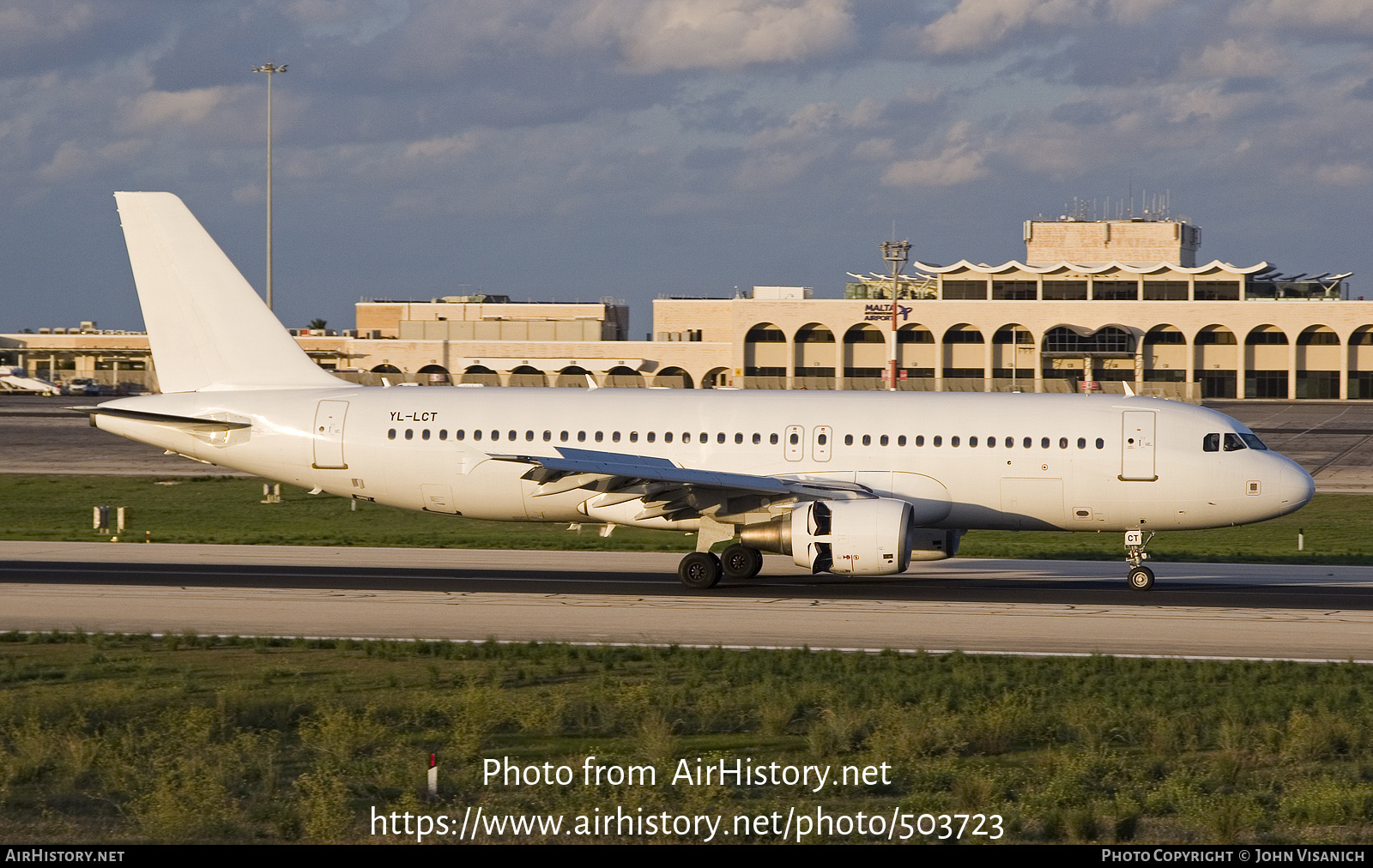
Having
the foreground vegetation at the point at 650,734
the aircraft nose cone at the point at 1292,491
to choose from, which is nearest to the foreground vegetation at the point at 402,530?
the aircraft nose cone at the point at 1292,491

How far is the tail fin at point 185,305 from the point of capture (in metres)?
30.0

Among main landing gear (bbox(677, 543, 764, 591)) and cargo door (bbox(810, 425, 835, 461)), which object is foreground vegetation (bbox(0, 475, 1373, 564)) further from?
cargo door (bbox(810, 425, 835, 461))

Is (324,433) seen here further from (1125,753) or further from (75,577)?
(1125,753)

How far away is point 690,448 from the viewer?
2847 cm

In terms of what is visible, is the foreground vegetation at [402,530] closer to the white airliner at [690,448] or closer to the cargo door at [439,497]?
the cargo door at [439,497]

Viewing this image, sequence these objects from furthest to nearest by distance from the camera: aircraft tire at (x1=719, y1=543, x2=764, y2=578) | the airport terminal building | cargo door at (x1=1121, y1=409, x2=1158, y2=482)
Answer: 1. the airport terminal building
2. aircraft tire at (x1=719, y1=543, x2=764, y2=578)
3. cargo door at (x1=1121, y1=409, x2=1158, y2=482)

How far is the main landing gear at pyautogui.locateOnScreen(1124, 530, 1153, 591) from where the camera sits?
90.0 feet

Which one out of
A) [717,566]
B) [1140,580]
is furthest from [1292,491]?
[717,566]

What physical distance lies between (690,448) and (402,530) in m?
13.9

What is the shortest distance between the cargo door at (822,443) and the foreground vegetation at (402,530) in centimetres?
761

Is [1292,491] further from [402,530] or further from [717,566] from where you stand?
[402,530]

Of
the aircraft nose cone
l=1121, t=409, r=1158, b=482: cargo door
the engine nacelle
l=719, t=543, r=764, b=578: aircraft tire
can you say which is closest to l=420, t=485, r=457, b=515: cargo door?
l=719, t=543, r=764, b=578: aircraft tire

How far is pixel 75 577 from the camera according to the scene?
91.7ft

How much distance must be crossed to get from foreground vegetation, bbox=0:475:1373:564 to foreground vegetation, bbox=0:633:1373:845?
50.8 feet
